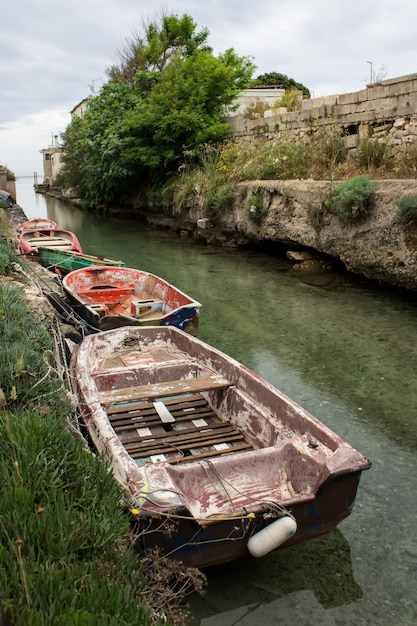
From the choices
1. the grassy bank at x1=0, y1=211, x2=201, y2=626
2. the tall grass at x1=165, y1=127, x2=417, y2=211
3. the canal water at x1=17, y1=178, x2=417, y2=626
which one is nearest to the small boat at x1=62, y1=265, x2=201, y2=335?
the canal water at x1=17, y1=178, x2=417, y2=626

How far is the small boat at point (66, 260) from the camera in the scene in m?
11.4

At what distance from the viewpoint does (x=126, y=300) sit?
30.3ft

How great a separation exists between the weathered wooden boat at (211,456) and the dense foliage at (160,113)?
1430 cm

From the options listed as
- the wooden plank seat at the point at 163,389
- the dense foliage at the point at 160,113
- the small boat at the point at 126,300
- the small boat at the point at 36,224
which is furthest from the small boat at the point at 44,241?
the wooden plank seat at the point at 163,389

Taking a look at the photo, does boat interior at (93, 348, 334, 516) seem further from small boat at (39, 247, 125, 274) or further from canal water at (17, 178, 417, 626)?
small boat at (39, 247, 125, 274)

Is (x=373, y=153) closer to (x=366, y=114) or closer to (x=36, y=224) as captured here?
(x=366, y=114)

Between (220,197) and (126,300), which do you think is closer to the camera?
(126,300)

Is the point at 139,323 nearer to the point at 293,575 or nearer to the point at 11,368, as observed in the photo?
the point at 11,368

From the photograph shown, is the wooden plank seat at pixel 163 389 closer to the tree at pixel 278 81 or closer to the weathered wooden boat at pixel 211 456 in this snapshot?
the weathered wooden boat at pixel 211 456

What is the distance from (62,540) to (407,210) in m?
8.61

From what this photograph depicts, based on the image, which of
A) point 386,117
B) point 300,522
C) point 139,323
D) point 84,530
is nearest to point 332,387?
point 139,323

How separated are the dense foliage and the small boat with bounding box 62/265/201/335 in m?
10.00

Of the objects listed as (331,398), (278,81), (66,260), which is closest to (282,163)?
(66,260)

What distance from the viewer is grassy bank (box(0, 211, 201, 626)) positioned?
6.55ft
